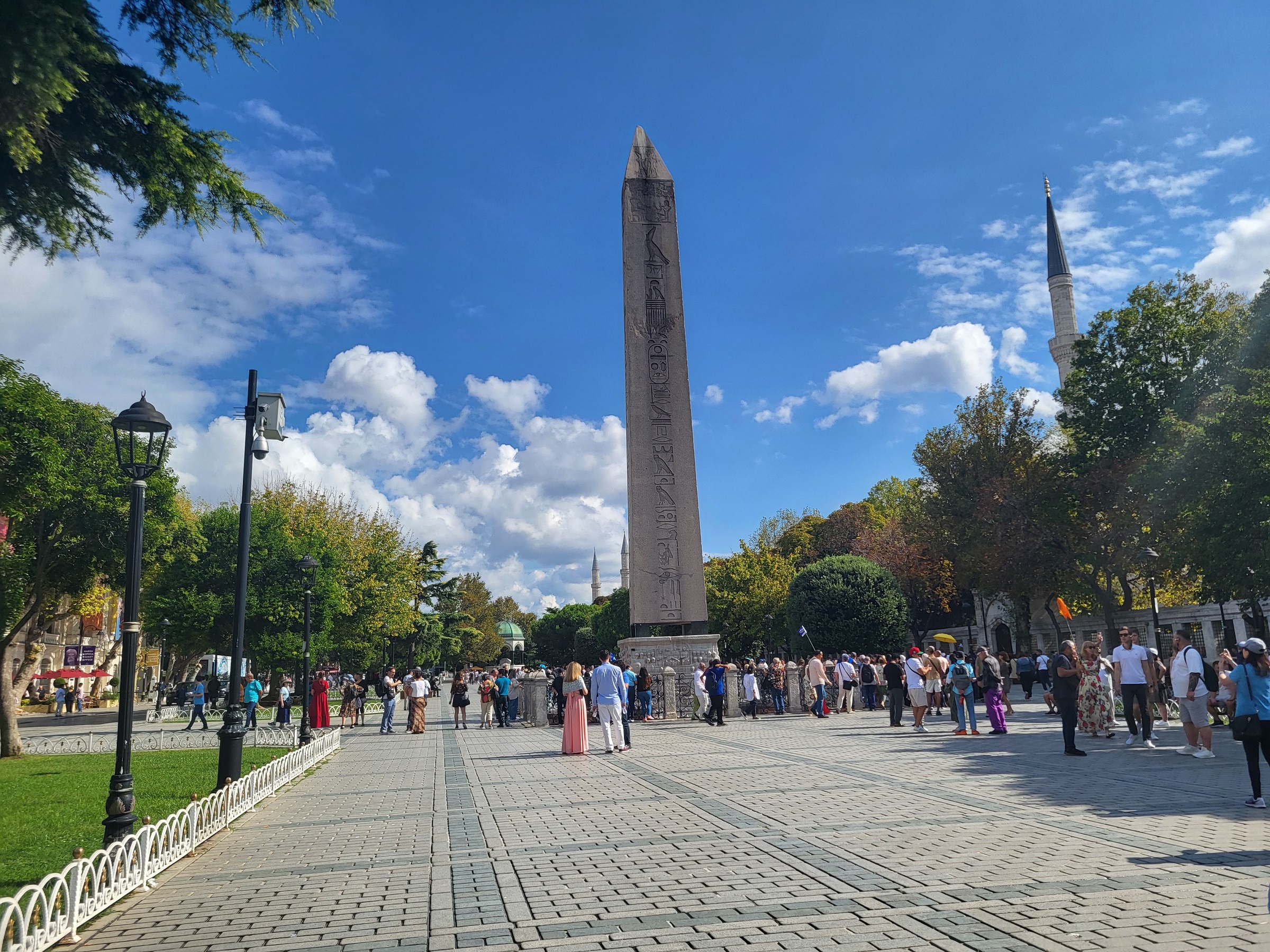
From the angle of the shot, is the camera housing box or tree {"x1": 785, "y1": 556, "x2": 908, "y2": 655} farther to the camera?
tree {"x1": 785, "y1": 556, "x2": 908, "y2": 655}

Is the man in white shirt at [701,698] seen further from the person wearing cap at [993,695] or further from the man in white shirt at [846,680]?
the person wearing cap at [993,695]

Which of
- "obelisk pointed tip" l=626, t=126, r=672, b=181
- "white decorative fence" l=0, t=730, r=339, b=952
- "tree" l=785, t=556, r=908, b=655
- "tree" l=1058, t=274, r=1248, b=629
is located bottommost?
"white decorative fence" l=0, t=730, r=339, b=952

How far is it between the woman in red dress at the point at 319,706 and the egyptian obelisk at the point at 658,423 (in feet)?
27.3

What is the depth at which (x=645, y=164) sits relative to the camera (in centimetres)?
2539

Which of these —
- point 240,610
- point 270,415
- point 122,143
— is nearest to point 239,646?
point 240,610

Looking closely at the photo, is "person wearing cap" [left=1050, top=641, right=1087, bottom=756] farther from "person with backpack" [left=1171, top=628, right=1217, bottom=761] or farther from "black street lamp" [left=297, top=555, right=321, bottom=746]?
"black street lamp" [left=297, top=555, right=321, bottom=746]

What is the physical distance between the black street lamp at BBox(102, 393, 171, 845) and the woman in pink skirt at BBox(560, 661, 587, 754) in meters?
8.38

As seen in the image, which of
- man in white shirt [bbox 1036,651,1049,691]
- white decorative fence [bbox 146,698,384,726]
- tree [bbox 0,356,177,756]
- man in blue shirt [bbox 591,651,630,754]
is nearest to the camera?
man in blue shirt [bbox 591,651,630,754]

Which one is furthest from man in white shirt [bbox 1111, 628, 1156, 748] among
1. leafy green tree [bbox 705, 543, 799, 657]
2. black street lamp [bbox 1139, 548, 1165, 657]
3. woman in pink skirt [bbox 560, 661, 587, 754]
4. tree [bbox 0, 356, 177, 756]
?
leafy green tree [bbox 705, 543, 799, 657]

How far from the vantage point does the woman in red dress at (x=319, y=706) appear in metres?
22.5

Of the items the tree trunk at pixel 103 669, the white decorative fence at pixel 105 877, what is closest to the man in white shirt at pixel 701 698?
the white decorative fence at pixel 105 877

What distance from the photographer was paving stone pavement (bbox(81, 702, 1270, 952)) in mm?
4492

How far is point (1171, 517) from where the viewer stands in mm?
27594

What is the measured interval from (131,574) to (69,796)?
6824mm
